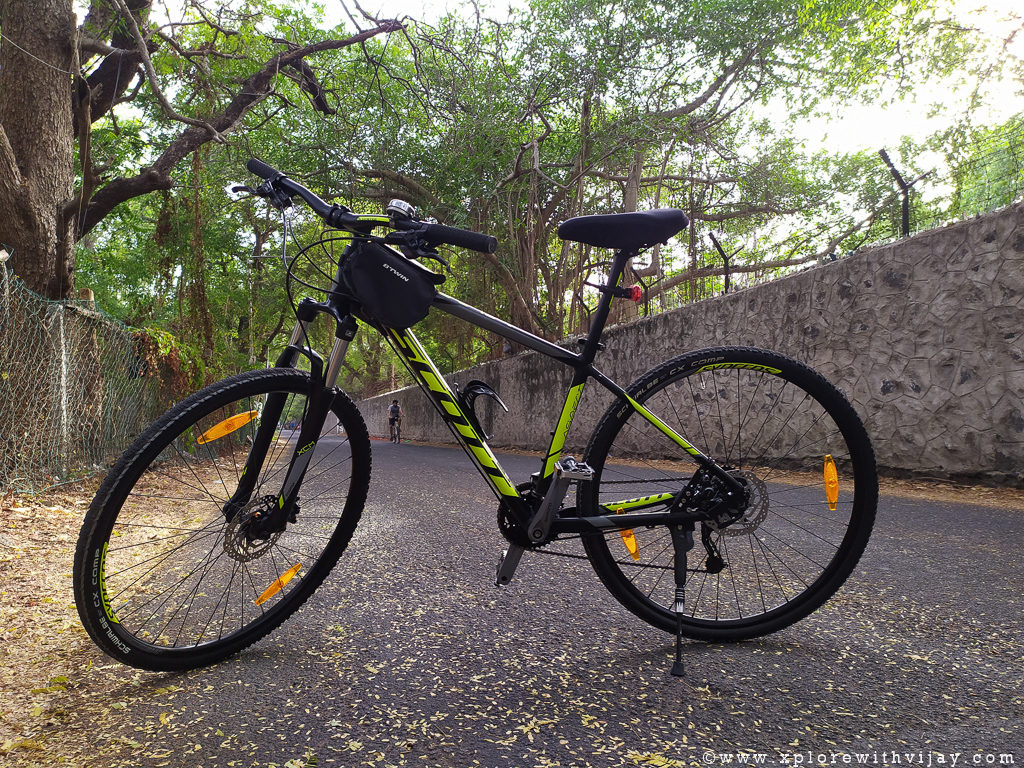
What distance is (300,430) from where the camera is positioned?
191 centimetres

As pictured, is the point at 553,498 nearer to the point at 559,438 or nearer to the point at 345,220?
the point at 559,438

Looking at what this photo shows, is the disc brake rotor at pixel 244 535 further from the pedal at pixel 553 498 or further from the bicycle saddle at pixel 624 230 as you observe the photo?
the bicycle saddle at pixel 624 230

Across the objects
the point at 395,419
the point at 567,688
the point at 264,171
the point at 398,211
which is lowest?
the point at 567,688

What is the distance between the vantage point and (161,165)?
6.60 meters

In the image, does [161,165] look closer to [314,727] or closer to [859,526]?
[314,727]

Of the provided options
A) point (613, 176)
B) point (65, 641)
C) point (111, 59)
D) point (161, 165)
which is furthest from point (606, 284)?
point (613, 176)

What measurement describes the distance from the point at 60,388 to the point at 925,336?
7.87 meters

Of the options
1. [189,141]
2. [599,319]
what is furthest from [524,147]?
[599,319]

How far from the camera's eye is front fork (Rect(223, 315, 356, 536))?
5.85 ft

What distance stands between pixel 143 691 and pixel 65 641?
0.59 meters

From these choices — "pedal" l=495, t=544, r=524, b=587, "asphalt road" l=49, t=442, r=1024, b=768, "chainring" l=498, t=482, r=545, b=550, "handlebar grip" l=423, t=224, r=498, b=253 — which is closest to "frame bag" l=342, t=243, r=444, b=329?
"handlebar grip" l=423, t=224, r=498, b=253

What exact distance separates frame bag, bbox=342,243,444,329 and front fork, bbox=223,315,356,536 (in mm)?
114

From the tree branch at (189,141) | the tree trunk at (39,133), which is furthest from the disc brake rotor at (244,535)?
the tree branch at (189,141)

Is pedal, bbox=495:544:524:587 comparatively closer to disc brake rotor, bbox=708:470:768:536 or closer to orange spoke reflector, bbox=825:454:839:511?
disc brake rotor, bbox=708:470:768:536
